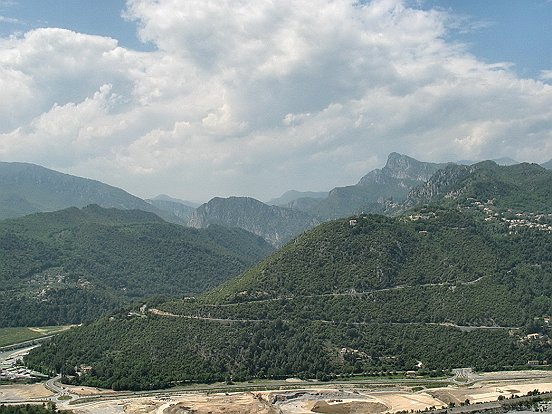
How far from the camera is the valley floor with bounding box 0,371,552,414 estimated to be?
449ft

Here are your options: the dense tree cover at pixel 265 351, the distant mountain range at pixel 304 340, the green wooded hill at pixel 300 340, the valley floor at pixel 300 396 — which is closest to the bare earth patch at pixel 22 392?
the valley floor at pixel 300 396

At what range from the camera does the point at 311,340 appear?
176875 mm

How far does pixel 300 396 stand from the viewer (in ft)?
478

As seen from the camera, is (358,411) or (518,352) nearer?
(358,411)

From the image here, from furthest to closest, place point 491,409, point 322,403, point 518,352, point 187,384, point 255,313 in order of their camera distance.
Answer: point 255,313
point 518,352
point 187,384
point 322,403
point 491,409

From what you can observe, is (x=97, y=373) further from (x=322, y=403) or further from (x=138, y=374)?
(x=322, y=403)

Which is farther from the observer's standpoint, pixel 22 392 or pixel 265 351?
pixel 265 351

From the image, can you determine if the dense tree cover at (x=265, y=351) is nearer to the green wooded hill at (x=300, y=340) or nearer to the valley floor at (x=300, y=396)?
the green wooded hill at (x=300, y=340)

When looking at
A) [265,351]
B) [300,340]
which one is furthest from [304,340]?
[265,351]

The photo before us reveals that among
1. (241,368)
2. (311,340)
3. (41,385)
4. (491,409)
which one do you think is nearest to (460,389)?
(491,409)

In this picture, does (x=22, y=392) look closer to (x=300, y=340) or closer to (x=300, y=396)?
(x=300, y=396)

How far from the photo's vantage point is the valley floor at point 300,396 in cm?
13700

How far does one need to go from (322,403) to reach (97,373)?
5892 centimetres

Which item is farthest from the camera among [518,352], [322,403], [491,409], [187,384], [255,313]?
[255,313]
